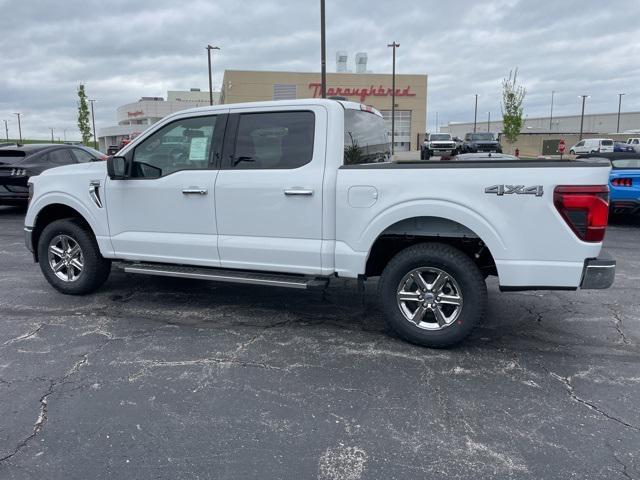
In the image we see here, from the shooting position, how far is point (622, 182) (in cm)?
988

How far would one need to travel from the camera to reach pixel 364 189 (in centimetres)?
432

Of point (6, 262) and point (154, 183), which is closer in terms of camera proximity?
point (154, 183)

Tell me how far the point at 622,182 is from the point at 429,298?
7.50 m

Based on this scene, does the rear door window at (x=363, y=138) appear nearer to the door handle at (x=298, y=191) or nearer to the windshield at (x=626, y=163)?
the door handle at (x=298, y=191)

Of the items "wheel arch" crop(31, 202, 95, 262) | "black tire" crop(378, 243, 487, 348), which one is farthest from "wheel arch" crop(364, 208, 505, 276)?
"wheel arch" crop(31, 202, 95, 262)

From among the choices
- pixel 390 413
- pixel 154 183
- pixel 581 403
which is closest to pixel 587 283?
pixel 581 403

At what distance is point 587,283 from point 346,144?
89.0 inches

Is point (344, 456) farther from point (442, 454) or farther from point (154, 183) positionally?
point (154, 183)

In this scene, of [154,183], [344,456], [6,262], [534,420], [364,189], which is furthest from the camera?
[6,262]

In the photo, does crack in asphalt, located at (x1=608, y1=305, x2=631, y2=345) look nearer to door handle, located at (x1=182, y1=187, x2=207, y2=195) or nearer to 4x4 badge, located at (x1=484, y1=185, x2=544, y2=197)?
4x4 badge, located at (x1=484, y1=185, x2=544, y2=197)

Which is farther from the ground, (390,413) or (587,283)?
(587,283)

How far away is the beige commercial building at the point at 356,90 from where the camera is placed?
5303cm

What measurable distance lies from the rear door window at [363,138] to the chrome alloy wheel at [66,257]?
318cm

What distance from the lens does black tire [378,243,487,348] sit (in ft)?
13.6
